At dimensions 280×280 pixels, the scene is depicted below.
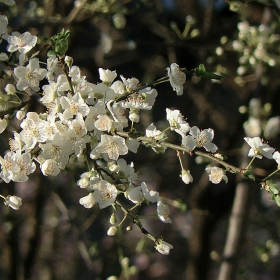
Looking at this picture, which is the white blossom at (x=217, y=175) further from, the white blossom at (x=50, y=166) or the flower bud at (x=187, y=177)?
the white blossom at (x=50, y=166)

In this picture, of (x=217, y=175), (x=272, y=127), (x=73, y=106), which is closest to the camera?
(x=73, y=106)

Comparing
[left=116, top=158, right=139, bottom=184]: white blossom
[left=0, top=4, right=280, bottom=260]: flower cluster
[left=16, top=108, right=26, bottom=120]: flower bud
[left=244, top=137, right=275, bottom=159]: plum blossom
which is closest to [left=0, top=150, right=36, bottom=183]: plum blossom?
[left=0, top=4, right=280, bottom=260]: flower cluster

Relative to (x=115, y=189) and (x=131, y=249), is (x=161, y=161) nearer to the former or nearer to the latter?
(x=131, y=249)

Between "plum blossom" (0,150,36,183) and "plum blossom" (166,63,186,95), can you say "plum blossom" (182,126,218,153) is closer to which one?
"plum blossom" (166,63,186,95)

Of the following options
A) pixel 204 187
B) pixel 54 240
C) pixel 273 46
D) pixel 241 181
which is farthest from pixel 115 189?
pixel 54 240

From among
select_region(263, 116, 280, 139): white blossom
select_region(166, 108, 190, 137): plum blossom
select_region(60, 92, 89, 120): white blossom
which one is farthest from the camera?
select_region(263, 116, 280, 139): white blossom

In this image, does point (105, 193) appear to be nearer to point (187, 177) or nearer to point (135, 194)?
point (135, 194)

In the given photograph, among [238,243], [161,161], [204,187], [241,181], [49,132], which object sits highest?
[49,132]

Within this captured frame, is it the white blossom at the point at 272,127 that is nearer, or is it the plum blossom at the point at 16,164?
the plum blossom at the point at 16,164

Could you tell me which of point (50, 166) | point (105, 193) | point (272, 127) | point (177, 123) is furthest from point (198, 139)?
point (272, 127)

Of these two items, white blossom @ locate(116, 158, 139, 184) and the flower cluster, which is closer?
the flower cluster

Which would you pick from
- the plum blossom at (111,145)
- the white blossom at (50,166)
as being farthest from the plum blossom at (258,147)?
the white blossom at (50,166)
